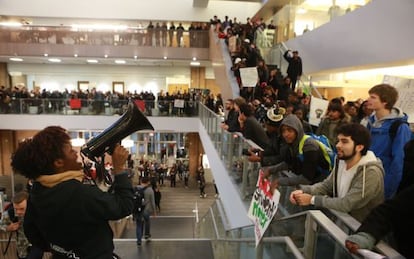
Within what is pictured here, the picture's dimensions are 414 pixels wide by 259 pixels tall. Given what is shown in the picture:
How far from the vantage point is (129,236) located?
1116 cm

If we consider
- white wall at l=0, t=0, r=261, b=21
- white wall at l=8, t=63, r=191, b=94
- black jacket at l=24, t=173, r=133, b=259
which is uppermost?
white wall at l=0, t=0, r=261, b=21

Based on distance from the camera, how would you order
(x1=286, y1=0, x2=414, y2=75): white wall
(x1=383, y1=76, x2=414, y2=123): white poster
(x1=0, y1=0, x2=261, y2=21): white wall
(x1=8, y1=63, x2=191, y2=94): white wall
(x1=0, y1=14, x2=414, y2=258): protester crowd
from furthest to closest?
(x1=8, y1=63, x2=191, y2=94): white wall → (x1=0, y1=0, x2=261, y2=21): white wall → (x1=286, y1=0, x2=414, y2=75): white wall → (x1=383, y1=76, x2=414, y2=123): white poster → (x1=0, y1=14, x2=414, y2=258): protester crowd

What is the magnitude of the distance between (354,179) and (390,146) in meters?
0.85

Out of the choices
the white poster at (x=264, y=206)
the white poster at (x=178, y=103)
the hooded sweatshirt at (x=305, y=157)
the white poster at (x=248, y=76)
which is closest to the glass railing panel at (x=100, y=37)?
the white poster at (x=178, y=103)

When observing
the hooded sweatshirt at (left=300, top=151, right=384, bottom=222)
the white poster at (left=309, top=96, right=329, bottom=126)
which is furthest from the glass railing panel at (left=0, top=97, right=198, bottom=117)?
the hooded sweatshirt at (left=300, top=151, right=384, bottom=222)

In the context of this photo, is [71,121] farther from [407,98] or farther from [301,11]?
[407,98]

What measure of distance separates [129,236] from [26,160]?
10355 millimetres

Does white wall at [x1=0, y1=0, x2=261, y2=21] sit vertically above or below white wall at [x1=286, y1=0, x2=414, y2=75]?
above

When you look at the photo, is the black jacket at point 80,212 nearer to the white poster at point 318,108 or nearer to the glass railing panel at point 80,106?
the white poster at point 318,108

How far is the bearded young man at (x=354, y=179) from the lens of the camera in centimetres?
206

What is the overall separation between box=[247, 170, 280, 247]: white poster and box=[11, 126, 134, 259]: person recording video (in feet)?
4.11

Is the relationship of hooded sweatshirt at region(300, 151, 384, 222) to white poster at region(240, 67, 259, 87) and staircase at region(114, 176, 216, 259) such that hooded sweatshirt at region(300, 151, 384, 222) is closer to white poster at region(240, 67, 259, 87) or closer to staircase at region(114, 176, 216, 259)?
staircase at region(114, 176, 216, 259)

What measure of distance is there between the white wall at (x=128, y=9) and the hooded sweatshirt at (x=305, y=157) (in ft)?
53.0

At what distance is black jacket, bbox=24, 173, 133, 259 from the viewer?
162 centimetres
